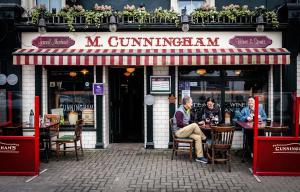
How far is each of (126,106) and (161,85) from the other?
2032 millimetres

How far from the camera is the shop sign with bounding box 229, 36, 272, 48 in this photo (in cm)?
1073

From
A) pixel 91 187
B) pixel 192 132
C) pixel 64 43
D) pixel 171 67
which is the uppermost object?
pixel 64 43

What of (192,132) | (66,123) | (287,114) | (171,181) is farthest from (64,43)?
(287,114)

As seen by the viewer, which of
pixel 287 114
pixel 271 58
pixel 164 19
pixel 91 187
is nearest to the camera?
pixel 91 187

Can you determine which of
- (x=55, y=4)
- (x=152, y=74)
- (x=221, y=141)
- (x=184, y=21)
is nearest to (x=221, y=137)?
(x=221, y=141)

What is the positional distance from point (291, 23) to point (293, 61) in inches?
42.4

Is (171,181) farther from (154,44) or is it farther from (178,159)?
(154,44)

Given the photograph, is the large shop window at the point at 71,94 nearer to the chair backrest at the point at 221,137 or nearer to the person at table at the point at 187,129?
the person at table at the point at 187,129

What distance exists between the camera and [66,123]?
11.3m

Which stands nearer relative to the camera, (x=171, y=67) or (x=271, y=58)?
(x=271, y=58)

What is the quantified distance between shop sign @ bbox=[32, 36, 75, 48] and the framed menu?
2.57m

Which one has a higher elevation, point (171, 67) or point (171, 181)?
point (171, 67)

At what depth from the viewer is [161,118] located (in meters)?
11.1

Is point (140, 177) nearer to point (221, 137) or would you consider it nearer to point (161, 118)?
point (221, 137)
